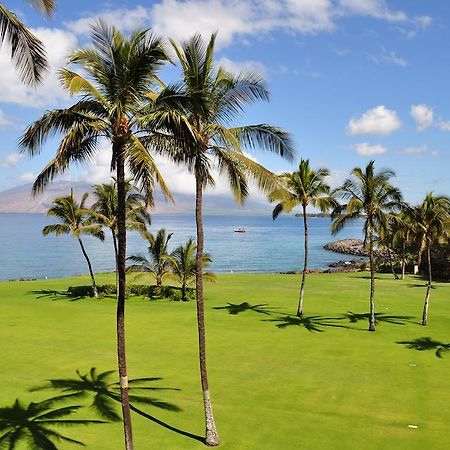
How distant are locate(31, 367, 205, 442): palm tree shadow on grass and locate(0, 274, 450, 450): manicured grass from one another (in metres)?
0.36

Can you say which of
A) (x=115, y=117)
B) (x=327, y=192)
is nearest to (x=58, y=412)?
(x=115, y=117)

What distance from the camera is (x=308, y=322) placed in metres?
32.9

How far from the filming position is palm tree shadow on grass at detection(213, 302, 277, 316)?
36.1 meters

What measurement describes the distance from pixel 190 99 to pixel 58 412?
10.9 meters

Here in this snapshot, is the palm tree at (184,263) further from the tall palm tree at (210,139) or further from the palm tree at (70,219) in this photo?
the tall palm tree at (210,139)

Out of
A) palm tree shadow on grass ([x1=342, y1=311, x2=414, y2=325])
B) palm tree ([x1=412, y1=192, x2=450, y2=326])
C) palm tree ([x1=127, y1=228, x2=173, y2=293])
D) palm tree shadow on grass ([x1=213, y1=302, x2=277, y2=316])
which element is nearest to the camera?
palm tree ([x1=412, y1=192, x2=450, y2=326])

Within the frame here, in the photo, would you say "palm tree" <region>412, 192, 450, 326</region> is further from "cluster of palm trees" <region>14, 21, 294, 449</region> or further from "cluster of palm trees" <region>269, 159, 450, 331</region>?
"cluster of palm trees" <region>14, 21, 294, 449</region>

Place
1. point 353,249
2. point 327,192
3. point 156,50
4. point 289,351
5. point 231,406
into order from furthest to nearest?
point 353,249
point 327,192
point 289,351
point 231,406
point 156,50

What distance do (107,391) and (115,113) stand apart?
10.9 meters

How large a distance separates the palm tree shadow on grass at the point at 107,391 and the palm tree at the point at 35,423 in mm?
759

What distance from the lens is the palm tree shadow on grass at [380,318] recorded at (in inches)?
1326

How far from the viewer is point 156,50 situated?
39.1ft

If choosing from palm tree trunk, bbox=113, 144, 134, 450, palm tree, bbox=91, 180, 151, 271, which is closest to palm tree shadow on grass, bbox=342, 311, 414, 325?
palm tree, bbox=91, 180, 151, 271

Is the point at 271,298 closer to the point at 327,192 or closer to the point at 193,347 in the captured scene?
the point at 327,192
